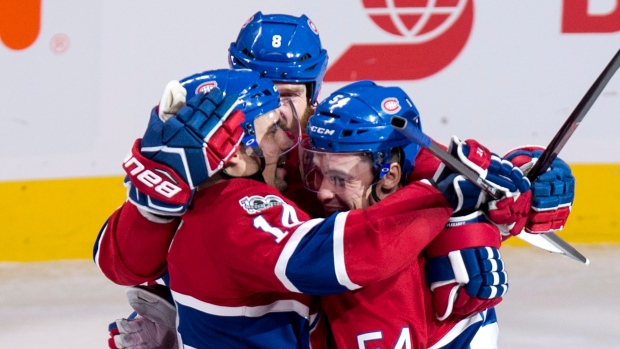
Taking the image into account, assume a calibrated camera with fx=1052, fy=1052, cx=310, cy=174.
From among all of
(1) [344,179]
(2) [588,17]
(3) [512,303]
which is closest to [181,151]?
(1) [344,179]

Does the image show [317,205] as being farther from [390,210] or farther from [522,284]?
[522,284]

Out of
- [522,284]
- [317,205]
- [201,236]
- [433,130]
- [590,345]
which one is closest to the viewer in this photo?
[201,236]

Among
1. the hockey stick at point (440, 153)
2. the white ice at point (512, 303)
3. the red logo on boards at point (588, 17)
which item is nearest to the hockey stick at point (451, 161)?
the hockey stick at point (440, 153)

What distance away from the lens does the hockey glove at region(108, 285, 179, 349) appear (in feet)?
8.45

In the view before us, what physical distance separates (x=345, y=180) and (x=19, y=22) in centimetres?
234

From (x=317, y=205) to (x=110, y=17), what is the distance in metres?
2.04

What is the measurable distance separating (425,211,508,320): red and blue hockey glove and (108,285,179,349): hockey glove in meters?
0.72

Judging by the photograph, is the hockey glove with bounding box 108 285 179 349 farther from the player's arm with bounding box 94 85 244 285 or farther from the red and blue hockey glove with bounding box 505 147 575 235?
the red and blue hockey glove with bounding box 505 147 575 235

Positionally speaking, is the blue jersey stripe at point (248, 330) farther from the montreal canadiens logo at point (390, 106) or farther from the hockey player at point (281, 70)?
the montreal canadiens logo at point (390, 106)

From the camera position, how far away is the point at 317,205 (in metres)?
2.48

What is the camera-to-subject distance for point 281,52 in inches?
110

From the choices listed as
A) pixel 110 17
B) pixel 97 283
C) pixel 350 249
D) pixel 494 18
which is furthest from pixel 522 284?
pixel 350 249

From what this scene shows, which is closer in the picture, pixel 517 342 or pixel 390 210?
pixel 390 210

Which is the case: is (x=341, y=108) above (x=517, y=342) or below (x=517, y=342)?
above
